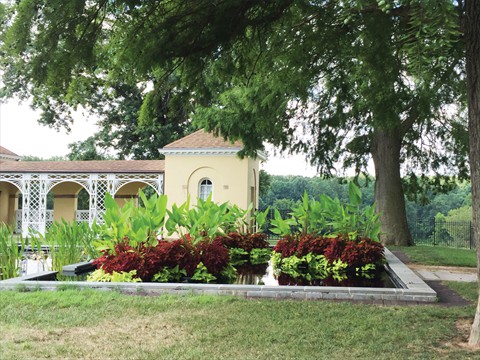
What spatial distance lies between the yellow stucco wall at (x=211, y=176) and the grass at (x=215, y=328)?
17.4m

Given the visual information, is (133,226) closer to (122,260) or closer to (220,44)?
(122,260)

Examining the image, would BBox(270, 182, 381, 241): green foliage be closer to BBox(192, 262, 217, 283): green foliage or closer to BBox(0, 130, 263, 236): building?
BBox(192, 262, 217, 283): green foliage

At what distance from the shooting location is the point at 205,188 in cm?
2484

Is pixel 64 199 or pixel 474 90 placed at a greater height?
pixel 64 199

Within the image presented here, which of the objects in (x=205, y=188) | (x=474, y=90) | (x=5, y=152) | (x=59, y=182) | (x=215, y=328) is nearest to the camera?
(x=474, y=90)

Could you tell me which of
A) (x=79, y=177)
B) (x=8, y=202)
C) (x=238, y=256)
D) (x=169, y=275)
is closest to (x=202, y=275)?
(x=169, y=275)

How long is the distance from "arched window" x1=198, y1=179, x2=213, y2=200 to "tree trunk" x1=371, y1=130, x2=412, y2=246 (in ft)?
29.4

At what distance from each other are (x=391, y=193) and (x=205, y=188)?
9.53 meters

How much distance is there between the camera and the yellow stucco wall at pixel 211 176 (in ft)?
79.7

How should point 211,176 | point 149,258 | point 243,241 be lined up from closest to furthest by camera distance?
point 149,258 < point 243,241 < point 211,176

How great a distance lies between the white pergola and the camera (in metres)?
25.5

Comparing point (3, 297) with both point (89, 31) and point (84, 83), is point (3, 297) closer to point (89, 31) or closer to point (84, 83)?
point (84, 83)

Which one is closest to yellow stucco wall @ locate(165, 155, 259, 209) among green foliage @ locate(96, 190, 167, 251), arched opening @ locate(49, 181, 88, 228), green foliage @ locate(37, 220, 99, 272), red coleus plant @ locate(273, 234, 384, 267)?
arched opening @ locate(49, 181, 88, 228)

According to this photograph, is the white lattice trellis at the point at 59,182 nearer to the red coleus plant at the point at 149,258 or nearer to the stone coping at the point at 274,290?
the red coleus plant at the point at 149,258
